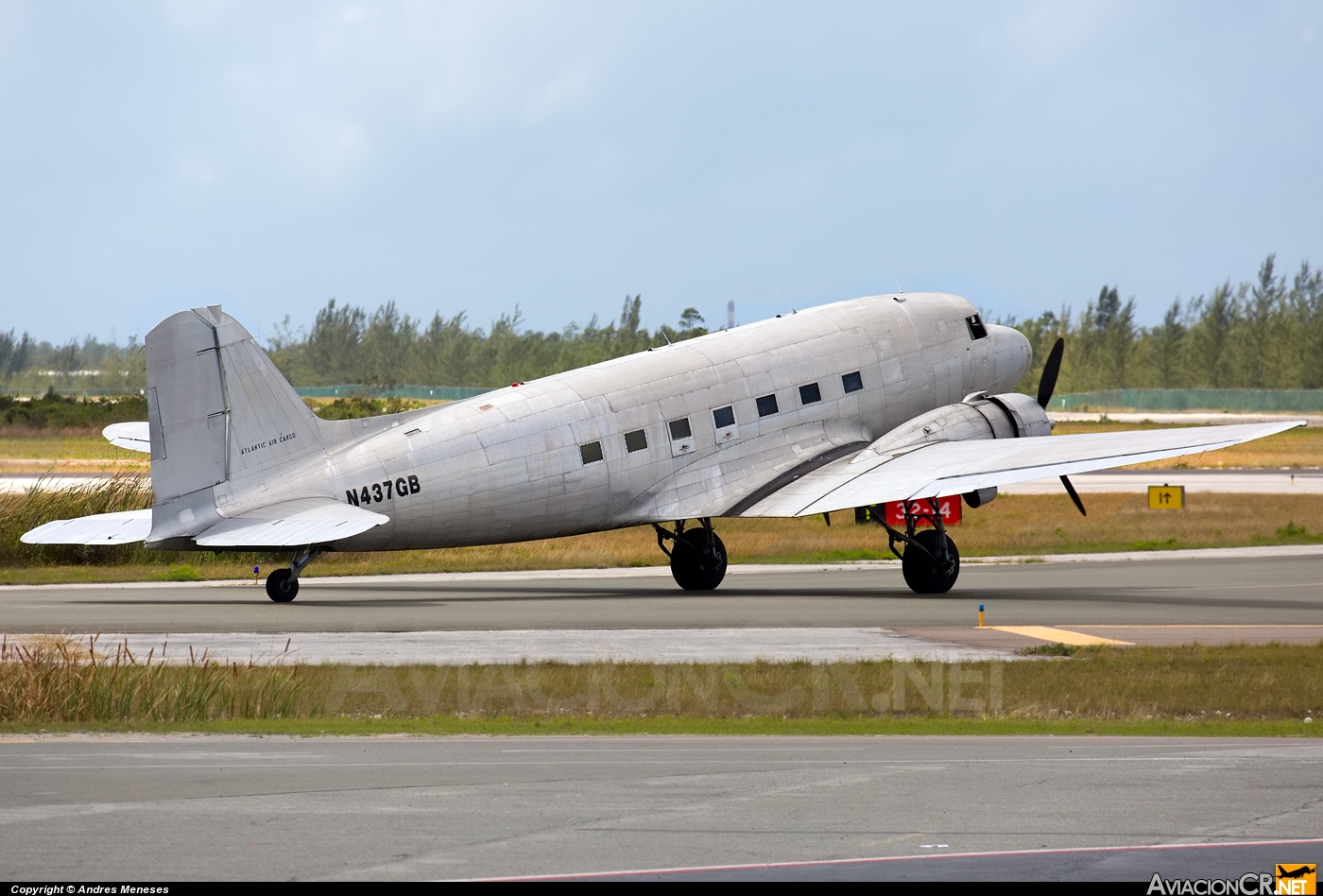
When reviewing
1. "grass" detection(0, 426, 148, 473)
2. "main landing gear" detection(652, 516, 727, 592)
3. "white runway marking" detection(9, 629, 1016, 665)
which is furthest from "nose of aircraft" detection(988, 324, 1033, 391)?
"grass" detection(0, 426, 148, 473)

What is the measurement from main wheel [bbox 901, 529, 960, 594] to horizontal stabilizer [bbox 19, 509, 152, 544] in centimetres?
1490

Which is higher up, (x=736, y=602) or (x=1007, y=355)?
(x=1007, y=355)

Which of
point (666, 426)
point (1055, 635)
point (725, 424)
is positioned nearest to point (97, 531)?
point (666, 426)

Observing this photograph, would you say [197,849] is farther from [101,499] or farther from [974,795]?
[101,499]

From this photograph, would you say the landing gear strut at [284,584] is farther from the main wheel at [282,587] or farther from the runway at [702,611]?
the runway at [702,611]

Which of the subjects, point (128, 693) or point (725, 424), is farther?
point (725, 424)

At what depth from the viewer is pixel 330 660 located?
73.4 ft

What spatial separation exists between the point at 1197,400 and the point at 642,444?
136 m

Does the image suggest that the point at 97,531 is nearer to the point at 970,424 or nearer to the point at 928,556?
the point at 928,556

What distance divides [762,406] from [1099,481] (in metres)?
41.5

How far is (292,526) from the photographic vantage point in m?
27.2

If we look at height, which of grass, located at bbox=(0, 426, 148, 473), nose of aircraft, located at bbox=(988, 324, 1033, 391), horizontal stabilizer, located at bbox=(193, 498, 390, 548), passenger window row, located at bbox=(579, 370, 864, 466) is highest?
grass, located at bbox=(0, 426, 148, 473)

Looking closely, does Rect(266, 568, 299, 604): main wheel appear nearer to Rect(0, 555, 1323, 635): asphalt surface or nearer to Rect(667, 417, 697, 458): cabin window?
Rect(0, 555, 1323, 635): asphalt surface

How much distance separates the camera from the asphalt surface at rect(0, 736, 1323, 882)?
32.4ft
